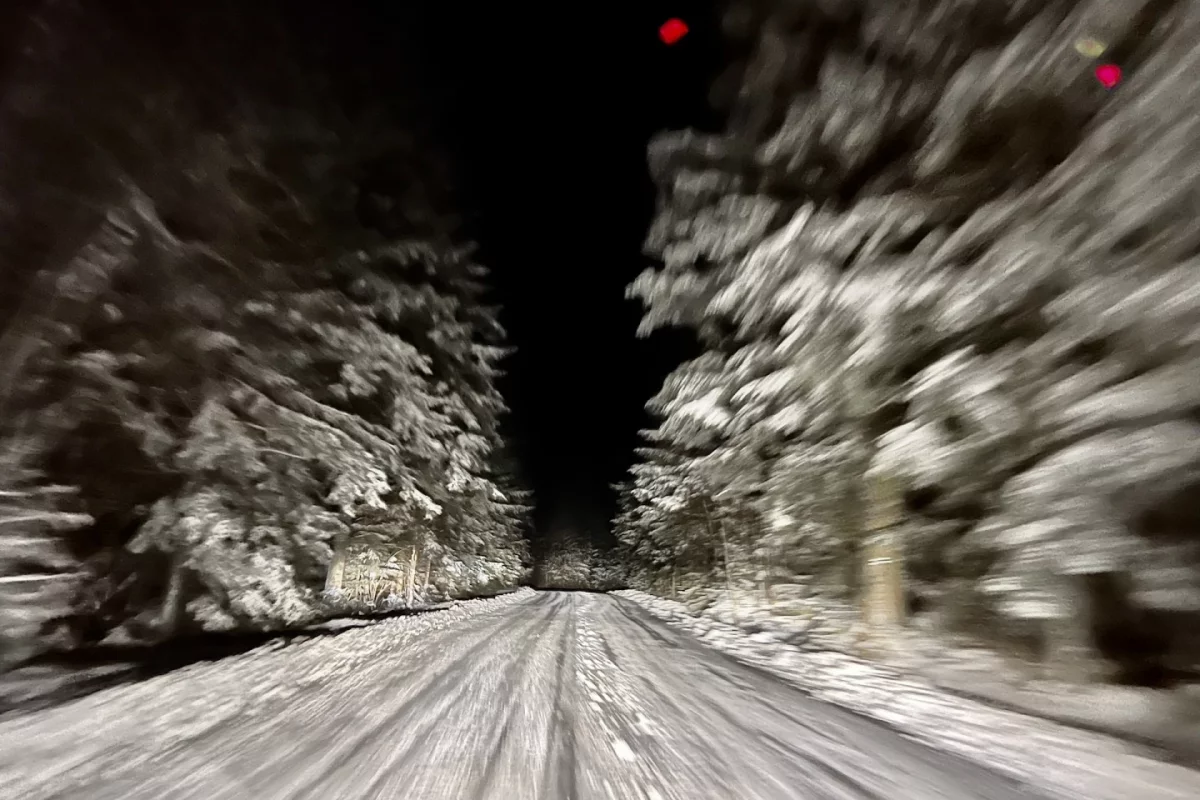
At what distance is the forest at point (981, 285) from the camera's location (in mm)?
3754

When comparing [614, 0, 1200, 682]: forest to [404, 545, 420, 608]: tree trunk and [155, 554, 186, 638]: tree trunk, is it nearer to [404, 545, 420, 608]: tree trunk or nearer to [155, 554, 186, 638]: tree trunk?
[155, 554, 186, 638]: tree trunk

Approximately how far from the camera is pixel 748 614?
14.9 meters

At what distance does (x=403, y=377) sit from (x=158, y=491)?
6.35 metres

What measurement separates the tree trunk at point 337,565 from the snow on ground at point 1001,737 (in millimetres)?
8120

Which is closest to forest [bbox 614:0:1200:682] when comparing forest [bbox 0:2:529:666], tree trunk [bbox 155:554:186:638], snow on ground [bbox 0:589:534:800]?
forest [bbox 0:2:529:666]

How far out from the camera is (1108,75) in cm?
374

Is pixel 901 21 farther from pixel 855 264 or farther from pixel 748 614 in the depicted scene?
pixel 748 614

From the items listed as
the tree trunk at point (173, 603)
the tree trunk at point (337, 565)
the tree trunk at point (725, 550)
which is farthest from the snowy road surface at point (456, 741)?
the tree trunk at point (725, 550)

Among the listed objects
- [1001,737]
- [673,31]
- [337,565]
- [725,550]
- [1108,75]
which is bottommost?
[1001,737]

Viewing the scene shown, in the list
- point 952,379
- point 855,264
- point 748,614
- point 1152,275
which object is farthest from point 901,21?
point 748,614

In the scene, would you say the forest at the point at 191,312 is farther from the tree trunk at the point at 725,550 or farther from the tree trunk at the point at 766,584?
the tree trunk at the point at 725,550

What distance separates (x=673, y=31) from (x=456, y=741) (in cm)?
911

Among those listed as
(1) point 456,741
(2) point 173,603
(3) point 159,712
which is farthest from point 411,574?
(1) point 456,741

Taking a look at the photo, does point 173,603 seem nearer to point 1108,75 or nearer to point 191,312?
point 191,312
